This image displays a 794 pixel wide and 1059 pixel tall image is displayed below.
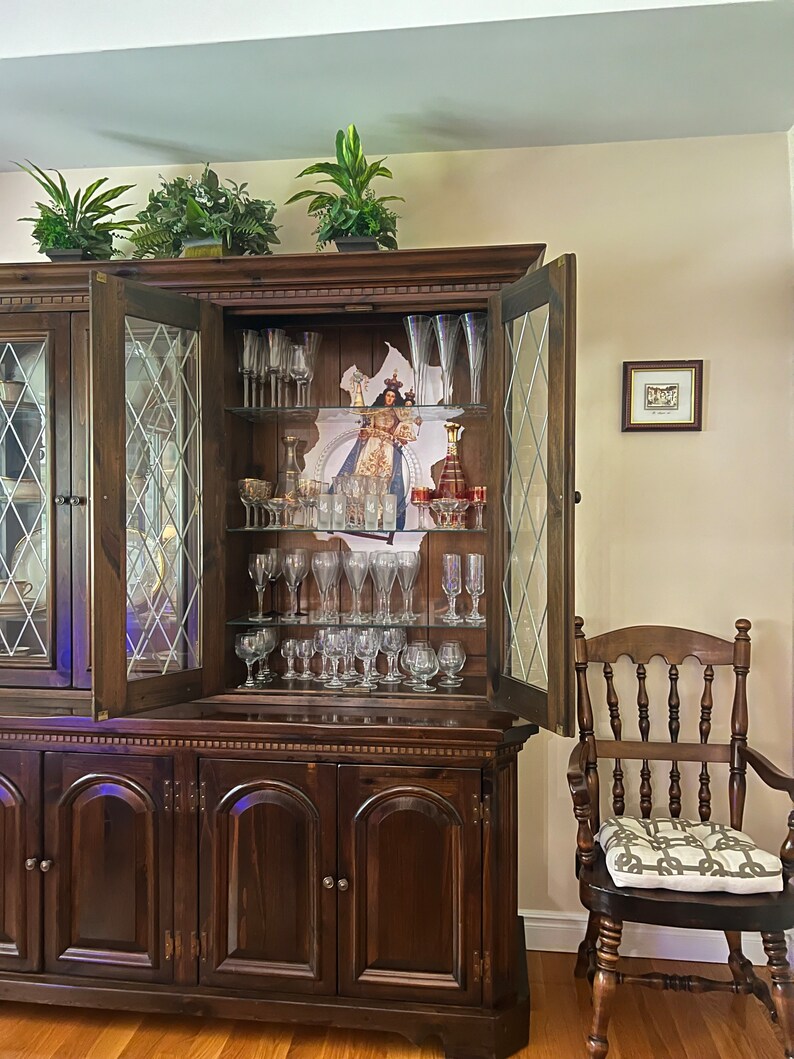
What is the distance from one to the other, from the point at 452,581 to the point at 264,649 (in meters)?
0.61

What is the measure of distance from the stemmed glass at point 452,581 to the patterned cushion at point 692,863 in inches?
29.8

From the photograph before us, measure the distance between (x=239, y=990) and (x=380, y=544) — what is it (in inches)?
52.3

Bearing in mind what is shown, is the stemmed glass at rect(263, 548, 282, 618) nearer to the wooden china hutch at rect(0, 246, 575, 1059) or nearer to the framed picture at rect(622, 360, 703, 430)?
the wooden china hutch at rect(0, 246, 575, 1059)

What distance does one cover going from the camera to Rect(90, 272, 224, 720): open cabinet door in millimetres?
1993

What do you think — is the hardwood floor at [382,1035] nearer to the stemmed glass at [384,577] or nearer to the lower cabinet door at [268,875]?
the lower cabinet door at [268,875]

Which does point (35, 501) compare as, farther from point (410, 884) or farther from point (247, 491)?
point (410, 884)

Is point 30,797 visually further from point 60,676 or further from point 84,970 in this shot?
point 84,970

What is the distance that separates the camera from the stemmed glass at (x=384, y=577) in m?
2.40

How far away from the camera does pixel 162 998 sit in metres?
2.14

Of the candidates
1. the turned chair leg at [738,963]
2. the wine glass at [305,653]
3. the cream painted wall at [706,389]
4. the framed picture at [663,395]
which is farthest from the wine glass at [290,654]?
the turned chair leg at [738,963]

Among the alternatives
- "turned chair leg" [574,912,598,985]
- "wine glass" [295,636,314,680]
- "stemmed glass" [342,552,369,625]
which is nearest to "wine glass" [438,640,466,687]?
"stemmed glass" [342,552,369,625]

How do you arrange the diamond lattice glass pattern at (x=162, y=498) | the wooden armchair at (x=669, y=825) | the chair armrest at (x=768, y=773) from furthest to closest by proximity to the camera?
1. the diamond lattice glass pattern at (x=162, y=498)
2. the chair armrest at (x=768, y=773)
3. the wooden armchair at (x=669, y=825)

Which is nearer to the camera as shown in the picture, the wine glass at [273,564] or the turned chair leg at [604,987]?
the turned chair leg at [604,987]

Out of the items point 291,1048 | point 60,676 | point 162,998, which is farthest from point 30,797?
point 291,1048
